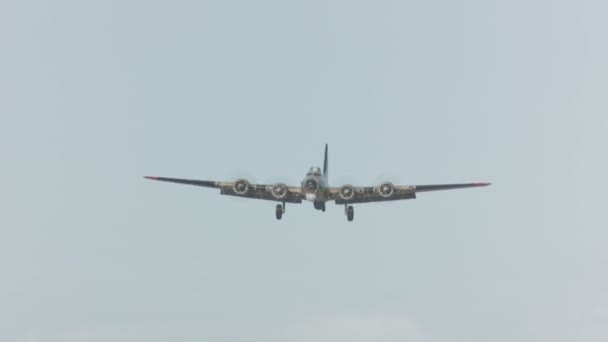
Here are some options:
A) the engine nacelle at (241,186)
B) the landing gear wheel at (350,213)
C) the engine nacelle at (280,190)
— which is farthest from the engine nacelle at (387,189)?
the engine nacelle at (241,186)

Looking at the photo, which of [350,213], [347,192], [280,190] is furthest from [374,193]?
[280,190]

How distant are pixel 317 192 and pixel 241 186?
7.62 m

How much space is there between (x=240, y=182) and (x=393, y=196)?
50.5ft

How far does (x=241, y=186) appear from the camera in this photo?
8769cm

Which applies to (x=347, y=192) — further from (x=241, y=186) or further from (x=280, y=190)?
(x=241, y=186)

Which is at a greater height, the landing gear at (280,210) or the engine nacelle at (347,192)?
the engine nacelle at (347,192)

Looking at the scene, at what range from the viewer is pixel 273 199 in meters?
88.3

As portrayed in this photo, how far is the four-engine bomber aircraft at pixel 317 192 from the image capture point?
8688 cm

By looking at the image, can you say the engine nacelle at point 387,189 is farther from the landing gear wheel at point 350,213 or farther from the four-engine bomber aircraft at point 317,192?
the landing gear wheel at point 350,213

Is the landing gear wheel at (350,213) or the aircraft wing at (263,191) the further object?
the landing gear wheel at (350,213)

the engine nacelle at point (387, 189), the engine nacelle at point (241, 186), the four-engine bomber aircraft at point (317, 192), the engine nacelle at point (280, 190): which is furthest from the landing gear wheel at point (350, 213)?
the engine nacelle at point (241, 186)

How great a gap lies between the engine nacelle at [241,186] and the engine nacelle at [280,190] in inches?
104

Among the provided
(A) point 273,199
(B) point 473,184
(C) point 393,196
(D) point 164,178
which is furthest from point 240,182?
(B) point 473,184

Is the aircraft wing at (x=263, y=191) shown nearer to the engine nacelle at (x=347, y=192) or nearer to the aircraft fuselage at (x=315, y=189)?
the aircraft fuselage at (x=315, y=189)
